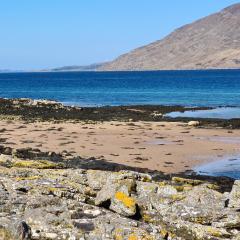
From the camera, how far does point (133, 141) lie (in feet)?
110

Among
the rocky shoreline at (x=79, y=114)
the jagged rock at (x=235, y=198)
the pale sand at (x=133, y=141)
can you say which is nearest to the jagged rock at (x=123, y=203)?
the jagged rock at (x=235, y=198)

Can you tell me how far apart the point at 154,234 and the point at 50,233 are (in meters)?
1.68

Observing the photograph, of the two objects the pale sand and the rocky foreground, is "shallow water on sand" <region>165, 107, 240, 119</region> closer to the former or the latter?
the pale sand

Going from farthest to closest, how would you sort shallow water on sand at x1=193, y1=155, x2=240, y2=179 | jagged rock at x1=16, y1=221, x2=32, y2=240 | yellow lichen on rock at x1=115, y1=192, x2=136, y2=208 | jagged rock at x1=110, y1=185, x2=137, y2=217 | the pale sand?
1. the pale sand
2. shallow water on sand at x1=193, y1=155, x2=240, y2=179
3. yellow lichen on rock at x1=115, y1=192, x2=136, y2=208
4. jagged rock at x1=110, y1=185, x2=137, y2=217
5. jagged rock at x1=16, y1=221, x2=32, y2=240

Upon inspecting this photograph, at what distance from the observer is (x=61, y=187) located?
10273 mm

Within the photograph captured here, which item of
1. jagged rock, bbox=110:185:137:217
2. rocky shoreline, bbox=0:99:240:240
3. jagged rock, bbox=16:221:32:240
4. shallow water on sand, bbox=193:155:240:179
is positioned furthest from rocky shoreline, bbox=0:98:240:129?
jagged rock, bbox=16:221:32:240

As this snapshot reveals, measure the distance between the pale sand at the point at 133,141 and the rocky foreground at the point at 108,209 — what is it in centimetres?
1314

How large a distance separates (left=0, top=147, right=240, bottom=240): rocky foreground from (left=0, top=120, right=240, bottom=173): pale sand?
517 inches

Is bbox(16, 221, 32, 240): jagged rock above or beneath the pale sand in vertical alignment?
above

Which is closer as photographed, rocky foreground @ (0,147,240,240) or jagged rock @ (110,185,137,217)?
rocky foreground @ (0,147,240,240)

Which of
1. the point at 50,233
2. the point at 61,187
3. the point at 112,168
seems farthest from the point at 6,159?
the point at 112,168

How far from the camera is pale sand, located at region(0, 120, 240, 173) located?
26.8 m

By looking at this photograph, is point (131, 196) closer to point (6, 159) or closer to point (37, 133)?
point (6, 159)

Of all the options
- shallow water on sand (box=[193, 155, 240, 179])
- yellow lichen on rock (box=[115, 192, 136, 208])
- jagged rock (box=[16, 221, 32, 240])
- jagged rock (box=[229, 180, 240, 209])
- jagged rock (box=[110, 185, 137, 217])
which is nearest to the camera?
jagged rock (box=[16, 221, 32, 240])
